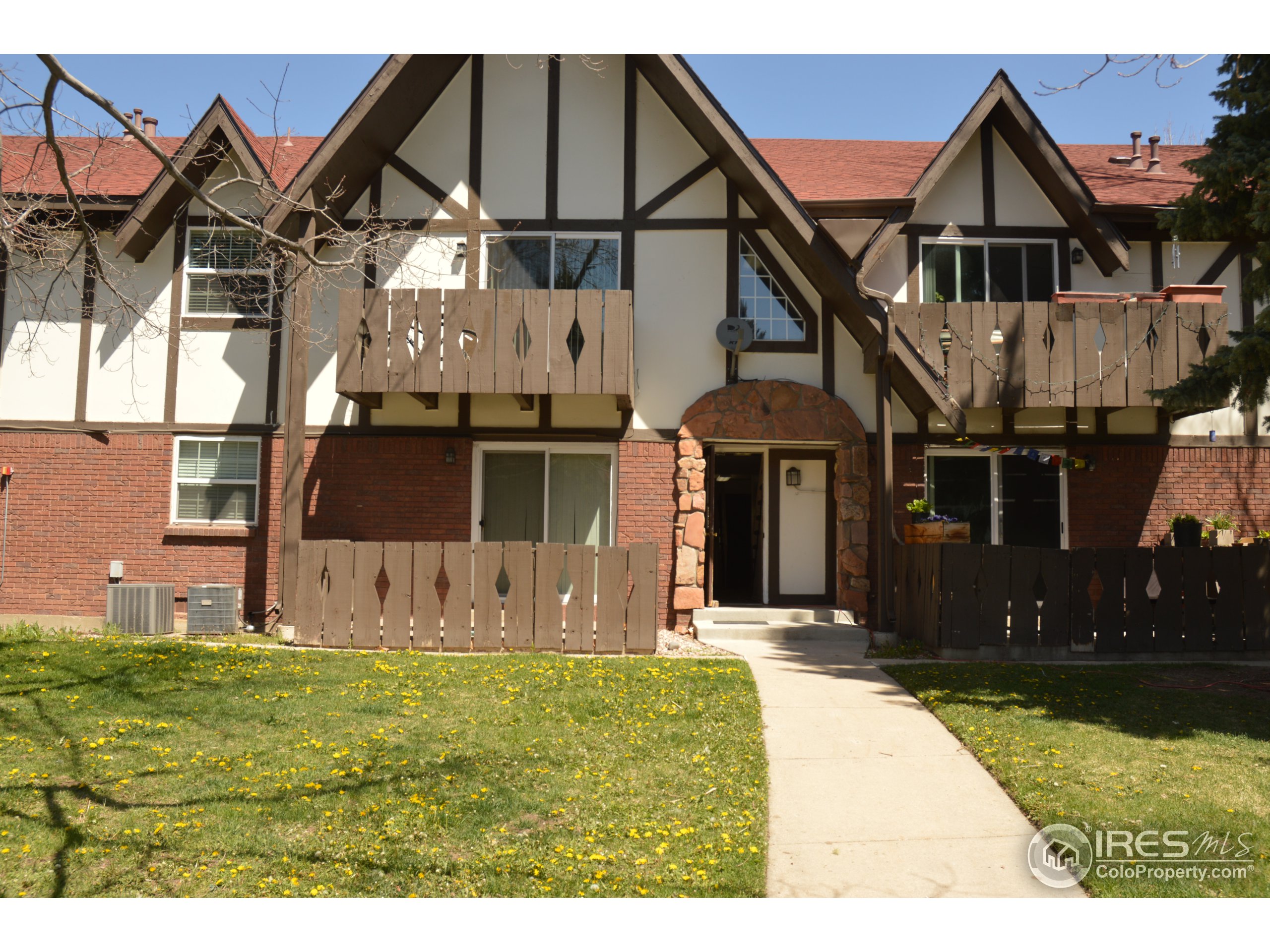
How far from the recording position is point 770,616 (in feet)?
41.2

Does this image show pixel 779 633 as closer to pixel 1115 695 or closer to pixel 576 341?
pixel 1115 695

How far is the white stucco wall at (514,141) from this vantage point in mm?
13328

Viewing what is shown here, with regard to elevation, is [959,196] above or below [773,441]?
above

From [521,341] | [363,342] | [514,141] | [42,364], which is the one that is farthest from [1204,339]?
[42,364]

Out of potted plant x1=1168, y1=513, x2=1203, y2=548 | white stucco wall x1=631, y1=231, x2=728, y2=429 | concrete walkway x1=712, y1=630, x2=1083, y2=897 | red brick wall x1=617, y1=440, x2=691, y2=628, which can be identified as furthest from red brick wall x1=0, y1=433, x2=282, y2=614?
potted plant x1=1168, y1=513, x2=1203, y2=548

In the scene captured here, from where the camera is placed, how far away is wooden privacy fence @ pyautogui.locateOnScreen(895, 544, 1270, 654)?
34.0 feet

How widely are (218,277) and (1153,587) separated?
13.2 m

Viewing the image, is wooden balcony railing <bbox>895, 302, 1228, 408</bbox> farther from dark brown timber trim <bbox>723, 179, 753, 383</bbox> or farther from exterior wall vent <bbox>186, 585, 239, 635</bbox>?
exterior wall vent <bbox>186, 585, 239, 635</bbox>

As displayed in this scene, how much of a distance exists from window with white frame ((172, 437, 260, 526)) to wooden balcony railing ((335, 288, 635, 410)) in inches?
96.8

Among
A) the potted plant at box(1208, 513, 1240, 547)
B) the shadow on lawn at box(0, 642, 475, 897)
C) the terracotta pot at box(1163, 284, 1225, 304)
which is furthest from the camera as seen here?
the potted plant at box(1208, 513, 1240, 547)

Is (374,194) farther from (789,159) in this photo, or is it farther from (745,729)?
(745,729)

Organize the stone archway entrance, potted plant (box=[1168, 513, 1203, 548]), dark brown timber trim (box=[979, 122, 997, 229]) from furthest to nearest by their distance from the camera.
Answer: dark brown timber trim (box=[979, 122, 997, 229]), the stone archway entrance, potted plant (box=[1168, 513, 1203, 548])

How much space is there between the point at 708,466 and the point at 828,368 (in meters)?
2.29

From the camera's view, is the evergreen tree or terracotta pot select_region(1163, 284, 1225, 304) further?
terracotta pot select_region(1163, 284, 1225, 304)
